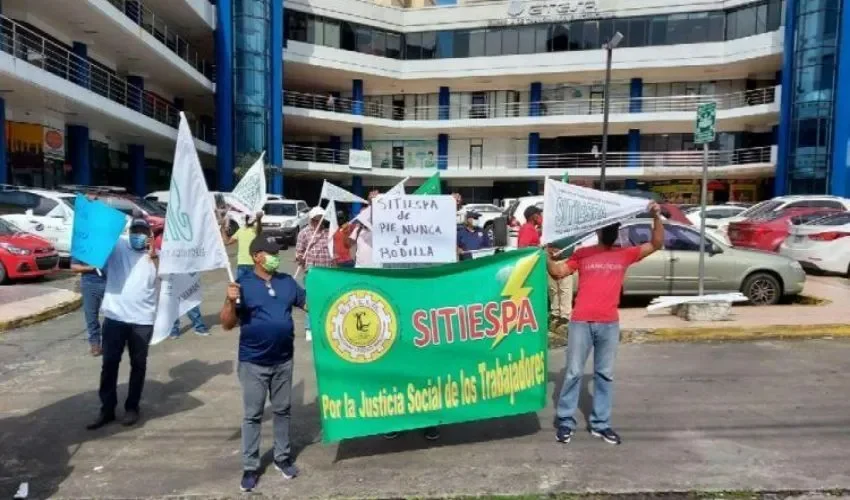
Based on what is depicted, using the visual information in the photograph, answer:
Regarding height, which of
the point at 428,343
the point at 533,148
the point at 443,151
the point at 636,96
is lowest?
the point at 428,343

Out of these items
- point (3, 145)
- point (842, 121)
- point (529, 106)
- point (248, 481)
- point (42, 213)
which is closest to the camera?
point (248, 481)

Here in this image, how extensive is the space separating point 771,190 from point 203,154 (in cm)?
3334

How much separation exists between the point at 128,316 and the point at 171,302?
0.45 metres

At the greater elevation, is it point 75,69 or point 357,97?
point 357,97

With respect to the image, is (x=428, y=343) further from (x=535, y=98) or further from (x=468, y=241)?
(x=535, y=98)

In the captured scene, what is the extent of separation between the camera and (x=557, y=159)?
43844 mm

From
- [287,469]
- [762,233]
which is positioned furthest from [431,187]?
[762,233]

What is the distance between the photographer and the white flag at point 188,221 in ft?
15.3

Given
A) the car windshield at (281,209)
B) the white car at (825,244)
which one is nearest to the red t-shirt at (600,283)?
the white car at (825,244)

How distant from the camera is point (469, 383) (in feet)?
15.9

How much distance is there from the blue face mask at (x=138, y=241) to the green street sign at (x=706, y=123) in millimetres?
7156

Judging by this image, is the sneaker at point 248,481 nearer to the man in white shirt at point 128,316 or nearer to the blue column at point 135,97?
the man in white shirt at point 128,316

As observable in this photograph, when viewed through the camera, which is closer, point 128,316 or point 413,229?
point 128,316

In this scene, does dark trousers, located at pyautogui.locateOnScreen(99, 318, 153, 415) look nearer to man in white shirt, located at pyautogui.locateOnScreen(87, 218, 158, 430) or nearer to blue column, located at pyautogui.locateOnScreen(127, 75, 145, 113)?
man in white shirt, located at pyautogui.locateOnScreen(87, 218, 158, 430)
